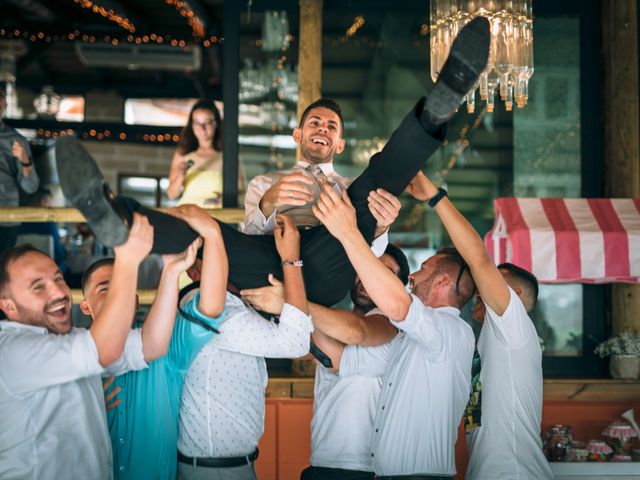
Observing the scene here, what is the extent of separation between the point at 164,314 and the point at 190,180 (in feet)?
9.92

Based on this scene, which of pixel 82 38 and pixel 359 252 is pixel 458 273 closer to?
pixel 359 252

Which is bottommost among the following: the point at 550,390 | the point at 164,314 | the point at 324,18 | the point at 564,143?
the point at 550,390

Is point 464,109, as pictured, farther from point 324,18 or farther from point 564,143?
point 324,18

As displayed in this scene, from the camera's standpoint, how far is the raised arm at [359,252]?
281 cm

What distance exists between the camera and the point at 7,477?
8.25 feet

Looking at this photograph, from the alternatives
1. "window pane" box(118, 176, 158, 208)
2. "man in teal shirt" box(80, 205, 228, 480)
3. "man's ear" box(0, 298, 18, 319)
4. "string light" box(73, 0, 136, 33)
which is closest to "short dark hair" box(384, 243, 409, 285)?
"man in teal shirt" box(80, 205, 228, 480)

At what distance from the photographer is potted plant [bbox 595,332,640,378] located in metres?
5.01

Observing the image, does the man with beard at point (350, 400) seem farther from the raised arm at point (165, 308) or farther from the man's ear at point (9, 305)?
the man's ear at point (9, 305)

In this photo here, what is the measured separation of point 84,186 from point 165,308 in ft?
1.99

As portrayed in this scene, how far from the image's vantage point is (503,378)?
3174 mm

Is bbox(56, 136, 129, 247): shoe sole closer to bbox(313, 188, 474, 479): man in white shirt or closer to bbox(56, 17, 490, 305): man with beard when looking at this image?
bbox(56, 17, 490, 305): man with beard

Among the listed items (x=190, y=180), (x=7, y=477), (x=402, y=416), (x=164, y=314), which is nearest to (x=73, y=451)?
(x=7, y=477)

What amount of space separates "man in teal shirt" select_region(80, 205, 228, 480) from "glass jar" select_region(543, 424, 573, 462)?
7.46 feet

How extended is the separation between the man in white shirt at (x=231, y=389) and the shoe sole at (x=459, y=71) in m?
0.83
